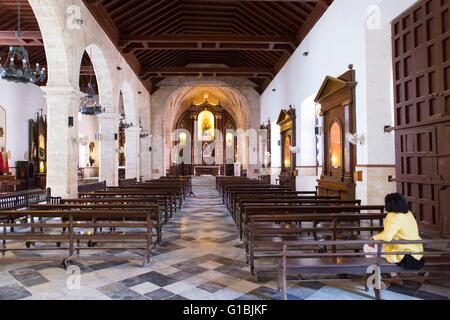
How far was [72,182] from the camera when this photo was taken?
27.4 feet

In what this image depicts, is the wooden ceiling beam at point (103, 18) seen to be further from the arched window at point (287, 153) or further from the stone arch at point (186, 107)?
the stone arch at point (186, 107)

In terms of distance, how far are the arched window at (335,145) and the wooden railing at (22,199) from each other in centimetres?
700

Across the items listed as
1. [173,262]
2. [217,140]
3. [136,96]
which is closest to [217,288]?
[173,262]

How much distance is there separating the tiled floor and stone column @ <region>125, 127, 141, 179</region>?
11.2 meters

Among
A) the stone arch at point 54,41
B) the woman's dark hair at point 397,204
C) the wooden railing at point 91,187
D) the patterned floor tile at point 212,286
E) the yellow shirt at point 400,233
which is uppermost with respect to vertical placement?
the stone arch at point 54,41

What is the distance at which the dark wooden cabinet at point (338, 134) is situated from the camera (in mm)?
7324

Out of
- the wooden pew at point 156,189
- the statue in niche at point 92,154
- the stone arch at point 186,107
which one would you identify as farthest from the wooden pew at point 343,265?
the statue in niche at point 92,154

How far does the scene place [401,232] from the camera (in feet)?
10.8

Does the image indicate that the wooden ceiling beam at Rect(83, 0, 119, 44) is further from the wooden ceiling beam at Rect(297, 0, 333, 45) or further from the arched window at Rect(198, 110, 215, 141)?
the arched window at Rect(198, 110, 215, 141)

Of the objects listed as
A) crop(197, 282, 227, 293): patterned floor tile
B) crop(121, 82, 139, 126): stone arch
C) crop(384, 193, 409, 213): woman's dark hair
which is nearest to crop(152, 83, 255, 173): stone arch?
crop(121, 82, 139, 126): stone arch

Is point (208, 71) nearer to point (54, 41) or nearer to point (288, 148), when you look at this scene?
point (288, 148)

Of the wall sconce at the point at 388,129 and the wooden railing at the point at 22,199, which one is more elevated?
the wall sconce at the point at 388,129
